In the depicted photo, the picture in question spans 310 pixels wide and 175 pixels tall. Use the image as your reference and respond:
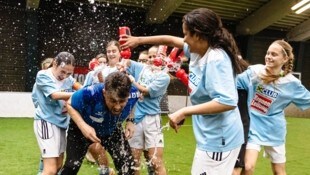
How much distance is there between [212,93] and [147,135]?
8.01 feet

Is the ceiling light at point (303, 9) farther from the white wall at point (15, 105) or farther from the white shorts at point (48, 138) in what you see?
the white shorts at point (48, 138)

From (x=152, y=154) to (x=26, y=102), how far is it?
30.3 ft

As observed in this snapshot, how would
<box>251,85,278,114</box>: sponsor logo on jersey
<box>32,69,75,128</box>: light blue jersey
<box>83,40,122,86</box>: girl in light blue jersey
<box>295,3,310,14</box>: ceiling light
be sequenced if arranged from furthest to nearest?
<box>295,3,310,14</box>: ceiling light → <box>83,40,122,86</box>: girl in light blue jersey → <box>32,69,75,128</box>: light blue jersey → <box>251,85,278,114</box>: sponsor logo on jersey

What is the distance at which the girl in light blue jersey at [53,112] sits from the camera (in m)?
4.07

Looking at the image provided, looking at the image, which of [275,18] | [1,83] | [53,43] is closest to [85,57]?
[53,43]

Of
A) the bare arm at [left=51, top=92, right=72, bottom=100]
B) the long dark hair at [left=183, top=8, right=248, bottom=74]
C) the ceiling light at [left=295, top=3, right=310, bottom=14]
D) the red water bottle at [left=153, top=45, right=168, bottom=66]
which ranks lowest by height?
the bare arm at [left=51, top=92, right=72, bottom=100]

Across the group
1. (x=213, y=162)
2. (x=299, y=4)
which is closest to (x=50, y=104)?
(x=213, y=162)

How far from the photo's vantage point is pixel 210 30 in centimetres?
243

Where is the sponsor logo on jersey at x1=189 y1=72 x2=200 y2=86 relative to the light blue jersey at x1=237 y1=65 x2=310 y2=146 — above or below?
above

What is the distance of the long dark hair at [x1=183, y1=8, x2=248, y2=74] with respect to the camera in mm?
2410

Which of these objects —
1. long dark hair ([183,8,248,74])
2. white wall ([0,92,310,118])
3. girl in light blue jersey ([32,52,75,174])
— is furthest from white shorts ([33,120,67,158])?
white wall ([0,92,310,118])

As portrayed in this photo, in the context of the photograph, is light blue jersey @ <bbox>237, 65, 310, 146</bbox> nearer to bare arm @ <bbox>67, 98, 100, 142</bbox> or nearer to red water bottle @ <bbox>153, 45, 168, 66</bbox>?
red water bottle @ <bbox>153, 45, 168, 66</bbox>

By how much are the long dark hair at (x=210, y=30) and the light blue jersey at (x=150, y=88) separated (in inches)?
87.7

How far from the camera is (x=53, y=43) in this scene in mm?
15930
